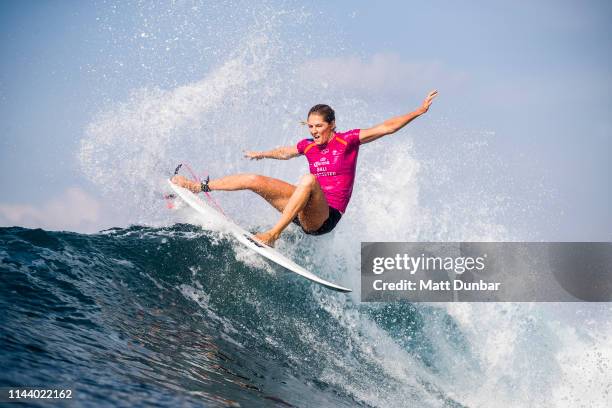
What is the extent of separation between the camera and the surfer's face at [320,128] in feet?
19.8

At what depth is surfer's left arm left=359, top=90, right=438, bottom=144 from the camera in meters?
5.81

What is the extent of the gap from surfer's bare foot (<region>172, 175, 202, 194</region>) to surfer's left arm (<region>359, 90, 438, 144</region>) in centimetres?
218

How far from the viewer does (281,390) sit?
419 cm

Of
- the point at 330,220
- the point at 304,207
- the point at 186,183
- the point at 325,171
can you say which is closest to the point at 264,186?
the point at 304,207

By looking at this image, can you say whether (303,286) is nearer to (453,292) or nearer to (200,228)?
(200,228)

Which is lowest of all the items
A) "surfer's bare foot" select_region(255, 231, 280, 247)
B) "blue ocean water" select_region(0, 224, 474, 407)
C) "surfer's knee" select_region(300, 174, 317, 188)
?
"blue ocean water" select_region(0, 224, 474, 407)

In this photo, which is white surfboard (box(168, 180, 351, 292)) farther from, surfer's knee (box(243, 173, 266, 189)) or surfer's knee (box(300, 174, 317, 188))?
surfer's knee (box(300, 174, 317, 188))

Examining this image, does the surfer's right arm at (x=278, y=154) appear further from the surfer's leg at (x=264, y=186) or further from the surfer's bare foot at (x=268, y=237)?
the surfer's bare foot at (x=268, y=237)

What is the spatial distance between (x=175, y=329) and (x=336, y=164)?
2.61 metres

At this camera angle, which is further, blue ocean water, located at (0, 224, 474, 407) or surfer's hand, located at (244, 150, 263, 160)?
surfer's hand, located at (244, 150, 263, 160)

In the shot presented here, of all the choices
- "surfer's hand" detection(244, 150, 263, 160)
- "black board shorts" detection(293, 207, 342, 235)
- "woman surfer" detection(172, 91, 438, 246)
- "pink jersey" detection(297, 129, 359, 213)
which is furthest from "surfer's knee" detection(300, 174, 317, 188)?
"surfer's hand" detection(244, 150, 263, 160)

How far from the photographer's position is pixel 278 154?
679cm

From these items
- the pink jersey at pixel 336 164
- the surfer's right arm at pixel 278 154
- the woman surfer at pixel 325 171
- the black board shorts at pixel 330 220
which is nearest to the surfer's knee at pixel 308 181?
the woman surfer at pixel 325 171

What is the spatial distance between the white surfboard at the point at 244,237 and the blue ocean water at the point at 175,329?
25.4 inches
